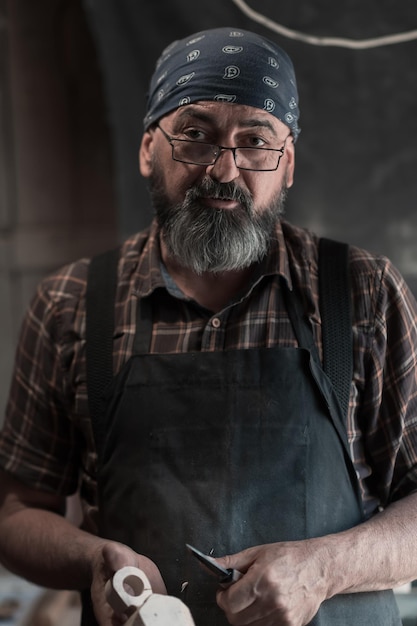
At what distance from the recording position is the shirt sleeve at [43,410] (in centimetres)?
180

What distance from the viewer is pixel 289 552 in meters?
1.46

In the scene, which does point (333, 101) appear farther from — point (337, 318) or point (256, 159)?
point (337, 318)

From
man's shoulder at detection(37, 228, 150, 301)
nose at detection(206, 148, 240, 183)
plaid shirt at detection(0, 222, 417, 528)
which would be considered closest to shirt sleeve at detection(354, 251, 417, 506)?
plaid shirt at detection(0, 222, 417, 528)

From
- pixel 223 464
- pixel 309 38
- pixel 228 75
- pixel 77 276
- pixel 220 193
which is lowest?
pixel 223 464

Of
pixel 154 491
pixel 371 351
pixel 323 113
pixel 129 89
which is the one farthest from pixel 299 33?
pixel 154 491

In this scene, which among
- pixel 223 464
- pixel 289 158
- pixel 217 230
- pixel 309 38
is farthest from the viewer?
pixel 309 38

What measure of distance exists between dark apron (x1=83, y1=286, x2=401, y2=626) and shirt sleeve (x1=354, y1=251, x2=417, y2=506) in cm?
8

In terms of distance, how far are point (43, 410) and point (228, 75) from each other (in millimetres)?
735

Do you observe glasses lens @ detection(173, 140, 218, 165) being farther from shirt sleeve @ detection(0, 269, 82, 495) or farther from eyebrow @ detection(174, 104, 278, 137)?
shirt sleeve @ detection(0, 269, 82, 495)

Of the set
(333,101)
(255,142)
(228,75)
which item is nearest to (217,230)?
(255,142)

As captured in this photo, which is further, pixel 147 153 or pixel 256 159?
pixel 147 153

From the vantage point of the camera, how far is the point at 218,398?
1.62 m

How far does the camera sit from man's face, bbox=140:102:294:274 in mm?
1668

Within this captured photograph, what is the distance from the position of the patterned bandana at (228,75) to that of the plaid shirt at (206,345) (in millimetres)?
260
